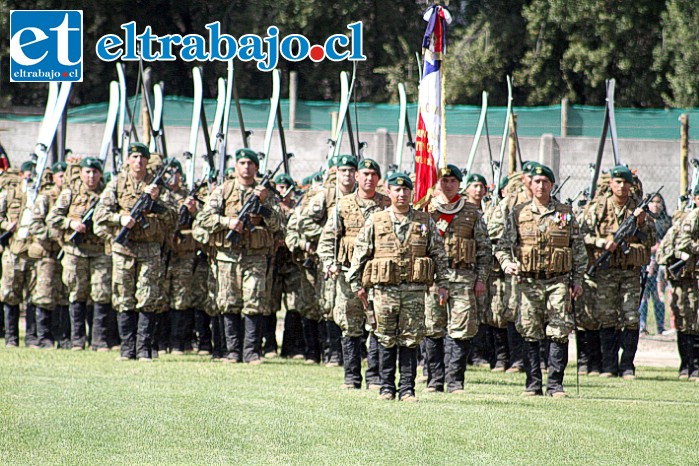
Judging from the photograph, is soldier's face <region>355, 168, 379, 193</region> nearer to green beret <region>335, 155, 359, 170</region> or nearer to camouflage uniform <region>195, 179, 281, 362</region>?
green beret <region>335, 155, 359, 170</region>

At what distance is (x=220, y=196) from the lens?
14.4 m

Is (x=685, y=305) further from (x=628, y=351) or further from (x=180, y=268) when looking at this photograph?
(x=180, y=268)

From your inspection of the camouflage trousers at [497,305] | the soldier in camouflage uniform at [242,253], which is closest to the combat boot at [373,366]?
the soldier in camouflage uniform at [242,253]

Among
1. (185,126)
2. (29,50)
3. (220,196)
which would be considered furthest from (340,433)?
(185,126)

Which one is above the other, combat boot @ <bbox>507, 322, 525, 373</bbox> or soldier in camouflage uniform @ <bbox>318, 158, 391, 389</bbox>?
soldier in camouflage uniform @ <bbox>318, 158, 391, 389</bbox>

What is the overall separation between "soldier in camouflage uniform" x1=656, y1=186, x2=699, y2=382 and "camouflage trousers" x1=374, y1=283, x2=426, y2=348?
14.2ft

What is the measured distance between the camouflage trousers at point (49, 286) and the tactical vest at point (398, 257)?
19.7ft

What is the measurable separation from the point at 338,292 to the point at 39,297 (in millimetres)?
5002

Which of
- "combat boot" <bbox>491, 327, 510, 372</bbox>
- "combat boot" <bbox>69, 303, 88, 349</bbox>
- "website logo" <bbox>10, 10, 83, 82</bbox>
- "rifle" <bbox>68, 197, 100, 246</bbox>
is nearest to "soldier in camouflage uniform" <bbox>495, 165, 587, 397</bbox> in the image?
"combat boot" <bbox>491, 327, 510, 372</bbox>

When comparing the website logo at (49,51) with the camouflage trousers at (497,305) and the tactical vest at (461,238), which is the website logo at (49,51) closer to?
the camouflage trousers at (497,305)

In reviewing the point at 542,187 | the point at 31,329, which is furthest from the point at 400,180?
the point at 31,329

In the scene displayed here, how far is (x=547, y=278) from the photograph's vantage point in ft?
39.4

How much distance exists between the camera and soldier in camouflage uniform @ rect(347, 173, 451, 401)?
435 inches

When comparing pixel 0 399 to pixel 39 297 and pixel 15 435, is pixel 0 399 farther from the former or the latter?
Result: pixel 39 297
